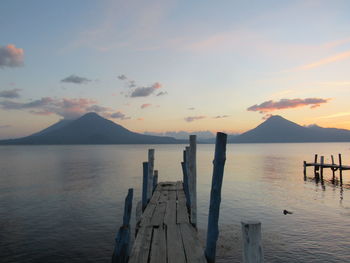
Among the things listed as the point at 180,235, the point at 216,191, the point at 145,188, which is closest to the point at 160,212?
the point at 180,235

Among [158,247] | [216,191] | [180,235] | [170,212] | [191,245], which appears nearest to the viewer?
[216,191]

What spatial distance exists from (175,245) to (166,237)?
0.75 m

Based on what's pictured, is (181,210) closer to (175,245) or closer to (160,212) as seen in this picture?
(160,212)

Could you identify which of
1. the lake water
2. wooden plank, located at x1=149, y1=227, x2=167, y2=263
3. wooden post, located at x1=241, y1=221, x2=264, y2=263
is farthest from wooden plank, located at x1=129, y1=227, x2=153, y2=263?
the lake water

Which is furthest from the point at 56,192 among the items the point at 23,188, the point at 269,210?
the point at 269,210

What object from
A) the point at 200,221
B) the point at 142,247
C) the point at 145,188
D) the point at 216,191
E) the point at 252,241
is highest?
the point at 216,191

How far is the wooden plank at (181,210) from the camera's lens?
35.8ft

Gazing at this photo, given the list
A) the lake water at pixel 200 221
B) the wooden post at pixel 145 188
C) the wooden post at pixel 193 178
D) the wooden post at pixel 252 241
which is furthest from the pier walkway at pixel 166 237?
the lake water at pixel 200 221

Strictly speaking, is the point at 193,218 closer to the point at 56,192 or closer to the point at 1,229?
the point at 1,229

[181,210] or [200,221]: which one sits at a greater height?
[181,210]

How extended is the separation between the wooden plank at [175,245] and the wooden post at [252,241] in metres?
3.13

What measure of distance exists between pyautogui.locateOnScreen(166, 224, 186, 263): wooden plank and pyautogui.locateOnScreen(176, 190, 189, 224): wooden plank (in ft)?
2.47

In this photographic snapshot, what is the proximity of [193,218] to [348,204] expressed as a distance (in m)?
21.8

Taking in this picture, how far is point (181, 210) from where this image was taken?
41.4ft
